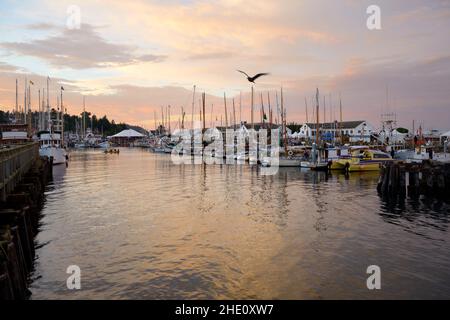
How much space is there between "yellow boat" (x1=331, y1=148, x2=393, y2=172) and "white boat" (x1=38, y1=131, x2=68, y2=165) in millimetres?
50895

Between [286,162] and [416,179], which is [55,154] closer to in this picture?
[286,162]

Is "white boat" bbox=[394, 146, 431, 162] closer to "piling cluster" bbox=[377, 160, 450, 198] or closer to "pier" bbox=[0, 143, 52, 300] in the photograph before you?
"piling cluster" bbox=[377, 160, 450, 198]

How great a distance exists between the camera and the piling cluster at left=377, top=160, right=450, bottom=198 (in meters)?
37.0

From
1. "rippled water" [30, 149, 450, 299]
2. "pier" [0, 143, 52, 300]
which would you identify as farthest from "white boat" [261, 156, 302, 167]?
"pier" [0, 143, 52, 300]

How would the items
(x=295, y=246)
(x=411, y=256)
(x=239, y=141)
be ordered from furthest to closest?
(x=239, y=141)
(x=295, y=246)
(x=411, y=256)

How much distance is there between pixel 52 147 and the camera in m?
79.1

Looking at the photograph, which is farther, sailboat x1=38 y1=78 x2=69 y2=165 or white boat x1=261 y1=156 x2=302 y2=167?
sailboat x1=38 y1=78 x2=69 y2=165

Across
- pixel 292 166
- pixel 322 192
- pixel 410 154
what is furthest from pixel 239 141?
pixel 322 192

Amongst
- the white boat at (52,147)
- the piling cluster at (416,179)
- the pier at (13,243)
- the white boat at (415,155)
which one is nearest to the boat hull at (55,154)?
the white boat at (52,147)

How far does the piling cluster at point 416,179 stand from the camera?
37.0m

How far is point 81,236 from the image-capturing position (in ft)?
77.2

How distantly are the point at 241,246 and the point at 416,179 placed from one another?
24751 millimetres
